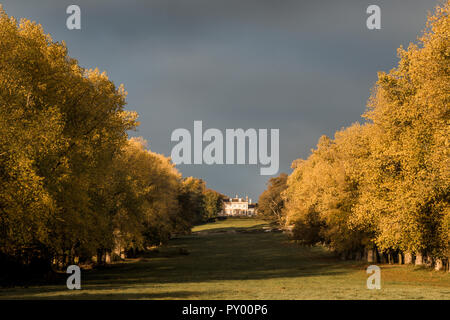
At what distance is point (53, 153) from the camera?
2700 cm

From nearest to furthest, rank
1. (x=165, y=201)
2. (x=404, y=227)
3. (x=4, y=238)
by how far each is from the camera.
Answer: (x=4, y=238), (x=404, y=227), (x=165, y=201)

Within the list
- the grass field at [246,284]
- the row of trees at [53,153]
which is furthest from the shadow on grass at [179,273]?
the row of trees at [53,153]

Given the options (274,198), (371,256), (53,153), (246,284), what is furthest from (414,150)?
(274,198)

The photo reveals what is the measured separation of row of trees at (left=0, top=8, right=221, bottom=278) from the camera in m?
24.4

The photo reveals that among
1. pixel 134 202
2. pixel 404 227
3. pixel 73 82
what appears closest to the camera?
pixel 404 227

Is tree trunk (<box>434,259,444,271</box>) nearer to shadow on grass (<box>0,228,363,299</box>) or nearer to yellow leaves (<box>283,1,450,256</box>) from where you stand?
yellow leaves (<box>283,1,450,256</box>)

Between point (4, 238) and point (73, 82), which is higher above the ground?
point (73, 82)

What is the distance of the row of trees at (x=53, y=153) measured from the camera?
24375 mm

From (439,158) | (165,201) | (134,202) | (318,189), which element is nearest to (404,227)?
(439,158)

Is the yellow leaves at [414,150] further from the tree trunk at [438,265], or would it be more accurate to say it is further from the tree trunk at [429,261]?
the tree trunk at [429,261]

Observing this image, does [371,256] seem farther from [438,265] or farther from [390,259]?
[438,265]

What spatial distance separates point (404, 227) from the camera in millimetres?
31031

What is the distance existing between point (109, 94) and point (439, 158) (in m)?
24.4

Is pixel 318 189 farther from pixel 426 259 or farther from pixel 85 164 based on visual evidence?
pixel 85 164
